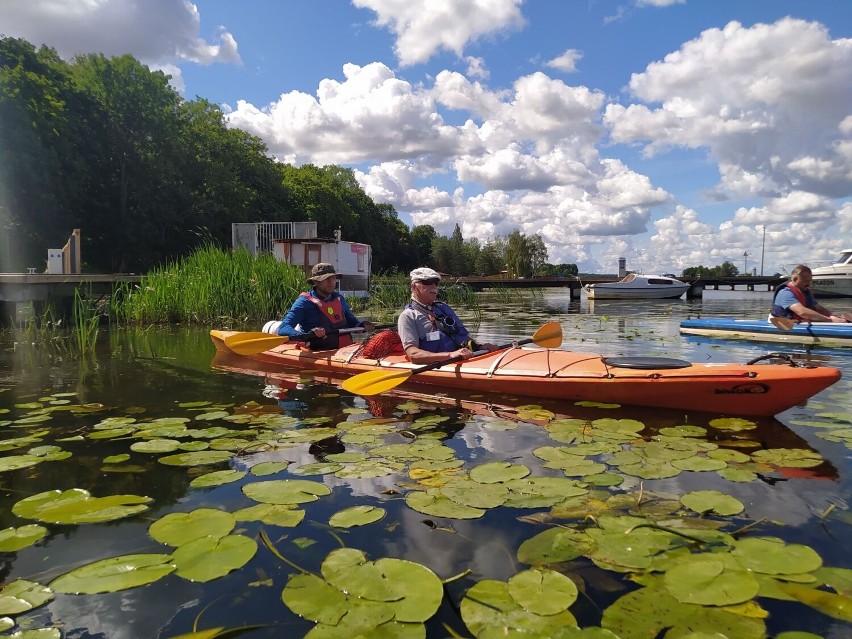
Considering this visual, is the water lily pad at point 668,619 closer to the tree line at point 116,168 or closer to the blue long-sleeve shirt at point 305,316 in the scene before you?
the blue long-sleeve shirt at point 305,316

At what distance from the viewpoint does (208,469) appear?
338 cm

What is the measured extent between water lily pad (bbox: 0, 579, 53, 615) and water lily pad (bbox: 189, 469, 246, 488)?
103cm

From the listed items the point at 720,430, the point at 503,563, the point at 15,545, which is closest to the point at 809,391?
the point at 720,430

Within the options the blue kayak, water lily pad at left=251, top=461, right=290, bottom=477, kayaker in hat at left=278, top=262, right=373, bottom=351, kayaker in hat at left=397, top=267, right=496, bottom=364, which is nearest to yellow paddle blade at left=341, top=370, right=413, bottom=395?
kayaker in hat at left=397, top=267, right=496, bottom=364

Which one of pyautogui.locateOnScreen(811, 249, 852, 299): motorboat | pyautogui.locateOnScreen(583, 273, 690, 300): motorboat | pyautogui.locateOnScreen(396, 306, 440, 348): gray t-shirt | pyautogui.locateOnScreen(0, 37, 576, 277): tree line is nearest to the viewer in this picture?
pyautogui.locateOnScreen(396, 306, 440, 348): gray t-shirt

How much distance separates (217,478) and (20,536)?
3.11 ft

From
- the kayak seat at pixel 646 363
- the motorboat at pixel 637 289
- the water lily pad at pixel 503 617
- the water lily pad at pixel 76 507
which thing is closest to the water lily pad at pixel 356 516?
the water lily pad at pixel 503 617

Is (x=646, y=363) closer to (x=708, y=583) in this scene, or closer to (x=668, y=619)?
(x=708, y=583)

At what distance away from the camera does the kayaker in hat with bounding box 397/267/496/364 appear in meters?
5.42

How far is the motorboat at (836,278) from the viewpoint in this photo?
75.1 ft

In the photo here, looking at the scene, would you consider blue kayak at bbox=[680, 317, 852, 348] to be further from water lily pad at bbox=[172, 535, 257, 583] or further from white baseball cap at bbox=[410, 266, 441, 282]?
water lily pad at bbox=[172, 535, 257, 583]

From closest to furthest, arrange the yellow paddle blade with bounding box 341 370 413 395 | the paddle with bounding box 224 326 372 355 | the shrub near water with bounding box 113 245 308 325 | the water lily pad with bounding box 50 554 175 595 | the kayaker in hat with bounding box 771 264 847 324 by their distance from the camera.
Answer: the water lily pad with bounding box 50 554 175 595 → the yellow paddle blade with bounding box 341 370 413 395 → the paddle with bounding box 224 326 372 355 → the kayaker in hat with bounding box 771 264 847 324 → the shrub near water with bounding box 113 245 308 325

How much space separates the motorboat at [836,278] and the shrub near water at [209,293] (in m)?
23.2

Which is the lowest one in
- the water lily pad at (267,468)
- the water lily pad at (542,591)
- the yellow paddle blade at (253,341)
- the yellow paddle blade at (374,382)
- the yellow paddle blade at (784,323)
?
the water lily pad at (267,468)
